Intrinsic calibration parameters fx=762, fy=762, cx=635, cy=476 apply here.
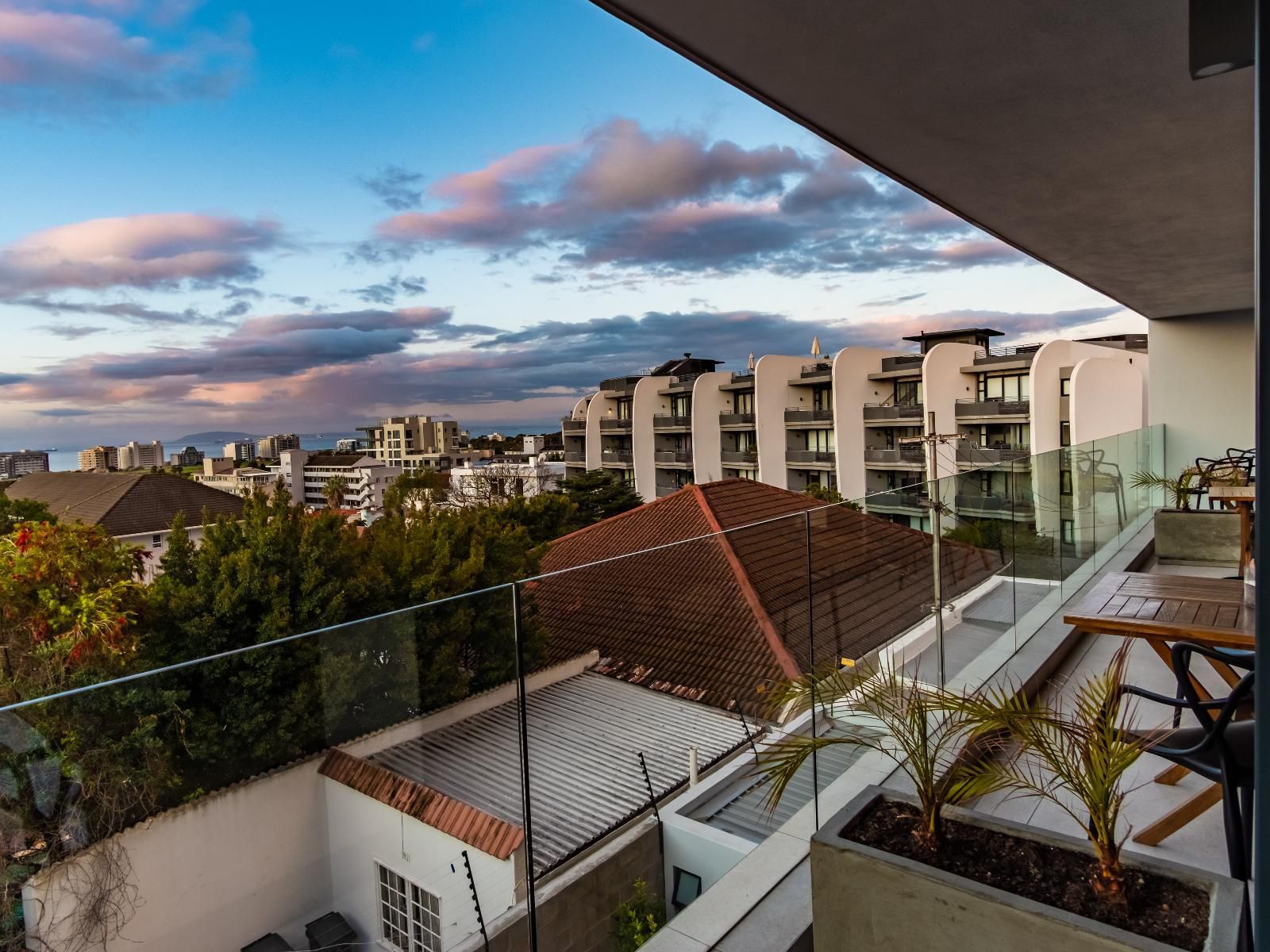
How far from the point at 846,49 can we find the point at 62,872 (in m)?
2.60

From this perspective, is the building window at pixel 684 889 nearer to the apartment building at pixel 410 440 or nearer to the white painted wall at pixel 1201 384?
the white painted wall at pixel 1201 384

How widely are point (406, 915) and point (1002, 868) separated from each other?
1290 millimetres

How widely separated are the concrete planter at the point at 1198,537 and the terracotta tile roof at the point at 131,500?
3380cm

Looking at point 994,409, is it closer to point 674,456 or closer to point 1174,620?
point 674,456

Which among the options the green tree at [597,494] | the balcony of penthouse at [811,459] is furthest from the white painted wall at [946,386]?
the green tree at [597,494]

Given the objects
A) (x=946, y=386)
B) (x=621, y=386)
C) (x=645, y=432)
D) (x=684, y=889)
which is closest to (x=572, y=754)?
(x=684, y=889)

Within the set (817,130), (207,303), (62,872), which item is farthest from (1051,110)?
(207,303)

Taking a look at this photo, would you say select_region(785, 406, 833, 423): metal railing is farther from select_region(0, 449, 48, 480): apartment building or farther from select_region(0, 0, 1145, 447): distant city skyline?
select_region(0, 449, 48, 480): apartment building

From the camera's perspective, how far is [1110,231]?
15.1ft

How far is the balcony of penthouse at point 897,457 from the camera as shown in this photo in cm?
3281

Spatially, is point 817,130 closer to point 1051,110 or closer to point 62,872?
point 1051,110

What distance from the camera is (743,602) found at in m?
2.60

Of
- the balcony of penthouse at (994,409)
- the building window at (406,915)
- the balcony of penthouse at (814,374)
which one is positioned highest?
the balcony of penthouse at (814,374)

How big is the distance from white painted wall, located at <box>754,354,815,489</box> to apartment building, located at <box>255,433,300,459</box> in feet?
253
